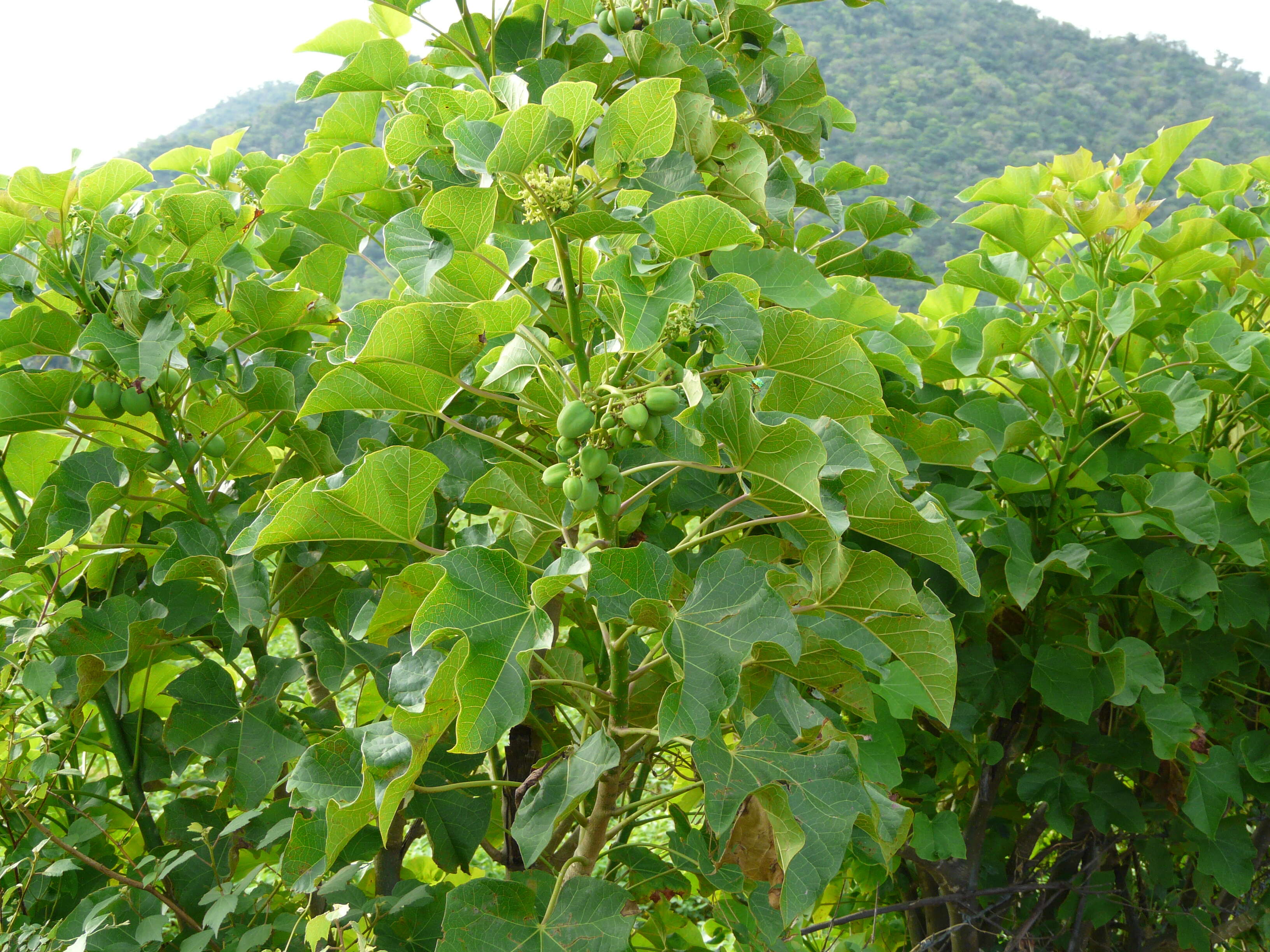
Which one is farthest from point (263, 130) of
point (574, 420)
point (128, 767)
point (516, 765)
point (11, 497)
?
point (574, 420)

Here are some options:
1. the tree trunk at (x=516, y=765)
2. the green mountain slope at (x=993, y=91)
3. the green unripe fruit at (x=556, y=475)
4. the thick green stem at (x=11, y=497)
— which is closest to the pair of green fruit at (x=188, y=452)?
the thick green stem at (x=11, y=497)

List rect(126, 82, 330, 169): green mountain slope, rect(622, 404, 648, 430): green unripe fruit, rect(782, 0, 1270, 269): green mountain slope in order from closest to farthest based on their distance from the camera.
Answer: rect(622, 404, 648, 430): green unripe fruit → rect(126, 82, 330, 169): green mountain slope → rect(782, 0, 1270, 269): green mountain slope

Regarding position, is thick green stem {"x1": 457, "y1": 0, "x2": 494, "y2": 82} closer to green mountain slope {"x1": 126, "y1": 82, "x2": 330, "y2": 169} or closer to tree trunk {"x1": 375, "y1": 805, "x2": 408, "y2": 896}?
tree trunk {"x1": 375, "y1": 805, "x2": 408, "y2": 896}

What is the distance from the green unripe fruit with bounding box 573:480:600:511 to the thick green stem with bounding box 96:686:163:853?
88 cm

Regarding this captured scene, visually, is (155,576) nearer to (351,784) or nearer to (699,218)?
(351,784)

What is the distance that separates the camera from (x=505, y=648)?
73 cm

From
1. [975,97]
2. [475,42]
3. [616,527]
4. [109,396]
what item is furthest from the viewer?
[975,97]

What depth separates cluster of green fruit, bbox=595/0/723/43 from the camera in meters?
1.29

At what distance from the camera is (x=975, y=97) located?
956cm

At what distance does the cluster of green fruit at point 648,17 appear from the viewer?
1.29 meters

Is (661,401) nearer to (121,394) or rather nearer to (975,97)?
(121,394)

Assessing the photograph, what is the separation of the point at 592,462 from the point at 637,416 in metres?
0.06

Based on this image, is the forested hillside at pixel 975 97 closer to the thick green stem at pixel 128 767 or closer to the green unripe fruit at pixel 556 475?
the thick green stem at pixel 128 767

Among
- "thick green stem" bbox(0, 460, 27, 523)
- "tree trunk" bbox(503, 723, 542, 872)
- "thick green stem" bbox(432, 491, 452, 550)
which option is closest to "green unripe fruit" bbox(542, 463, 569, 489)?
"thick green stem" bbox(432, 491, 452, 550)
